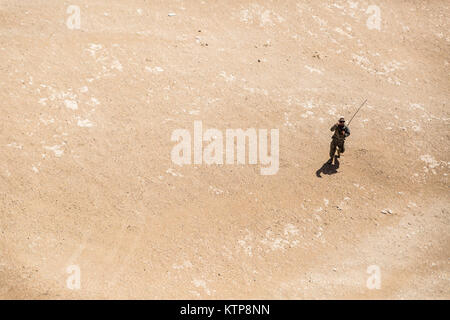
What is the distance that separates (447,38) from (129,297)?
19659 millimetres

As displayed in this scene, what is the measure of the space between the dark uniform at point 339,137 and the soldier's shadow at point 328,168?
296 mm

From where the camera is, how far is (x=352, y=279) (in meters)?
10.9

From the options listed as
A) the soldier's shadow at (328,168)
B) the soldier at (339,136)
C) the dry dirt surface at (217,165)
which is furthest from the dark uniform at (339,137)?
the dry dirt surface at (217,165)

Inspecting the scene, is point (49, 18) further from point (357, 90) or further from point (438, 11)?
point (438, 11)

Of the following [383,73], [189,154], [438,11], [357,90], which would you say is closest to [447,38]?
[438,11]

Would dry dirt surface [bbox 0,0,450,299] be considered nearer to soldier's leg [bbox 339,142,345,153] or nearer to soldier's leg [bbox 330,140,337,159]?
soldier's leg [bbox 330,140,337,159]

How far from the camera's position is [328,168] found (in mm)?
14164

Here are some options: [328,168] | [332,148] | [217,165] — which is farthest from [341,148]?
[217,165]

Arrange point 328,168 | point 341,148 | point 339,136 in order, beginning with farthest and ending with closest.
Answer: point 328,168
point 341,148
point 339,136

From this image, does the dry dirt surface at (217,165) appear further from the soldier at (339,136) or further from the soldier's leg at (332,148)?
the soldier at (339,136)

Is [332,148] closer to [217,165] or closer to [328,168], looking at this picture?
[328,168]

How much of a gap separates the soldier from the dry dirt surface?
28.0 inches

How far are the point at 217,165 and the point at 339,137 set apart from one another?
430 cm
